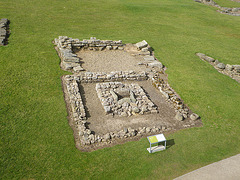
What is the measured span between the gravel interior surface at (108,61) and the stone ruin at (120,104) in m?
0.46

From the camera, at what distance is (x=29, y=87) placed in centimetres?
1486

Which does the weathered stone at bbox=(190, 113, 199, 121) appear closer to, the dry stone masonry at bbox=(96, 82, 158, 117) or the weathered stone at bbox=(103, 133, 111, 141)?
the dry stone masonry at bbox=(96, 82, 158, 117)

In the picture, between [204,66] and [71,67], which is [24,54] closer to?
[71,67]

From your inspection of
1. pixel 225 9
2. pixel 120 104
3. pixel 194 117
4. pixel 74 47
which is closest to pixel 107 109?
pixel 120 104

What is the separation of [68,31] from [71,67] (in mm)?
9207

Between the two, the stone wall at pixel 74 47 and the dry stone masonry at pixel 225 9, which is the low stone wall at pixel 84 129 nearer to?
the stone wall at pixel 74 47

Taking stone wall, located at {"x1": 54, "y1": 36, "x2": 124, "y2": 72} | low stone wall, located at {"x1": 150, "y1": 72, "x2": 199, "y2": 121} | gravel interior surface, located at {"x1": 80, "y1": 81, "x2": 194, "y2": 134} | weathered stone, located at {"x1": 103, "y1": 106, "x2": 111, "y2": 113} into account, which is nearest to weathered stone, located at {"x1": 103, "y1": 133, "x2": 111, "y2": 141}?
gravel interior surface, located at {"x1": 80, "y1": 81, "x2": 194, "y2": 134}

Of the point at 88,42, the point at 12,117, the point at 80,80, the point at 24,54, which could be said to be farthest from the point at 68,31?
the point at 12,117

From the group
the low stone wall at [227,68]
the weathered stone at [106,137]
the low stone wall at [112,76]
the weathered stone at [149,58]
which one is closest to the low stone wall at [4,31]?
the low stone wall at [112,76]

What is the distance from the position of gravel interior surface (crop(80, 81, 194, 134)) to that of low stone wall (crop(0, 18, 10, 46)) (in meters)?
10.9

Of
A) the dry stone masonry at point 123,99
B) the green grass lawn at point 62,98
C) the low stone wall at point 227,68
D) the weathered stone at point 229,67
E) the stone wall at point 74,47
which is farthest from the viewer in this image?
the weathered stone at point 229,67

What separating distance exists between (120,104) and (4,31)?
55.3ft

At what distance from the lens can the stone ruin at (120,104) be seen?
12.2 metres

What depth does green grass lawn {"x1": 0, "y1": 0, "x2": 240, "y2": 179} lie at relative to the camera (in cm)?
1025
